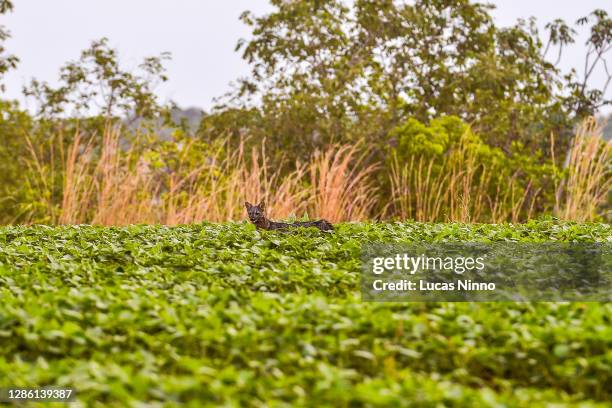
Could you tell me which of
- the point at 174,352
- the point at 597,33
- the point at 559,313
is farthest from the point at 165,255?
the point at 597,33

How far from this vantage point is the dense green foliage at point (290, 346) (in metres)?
2.05

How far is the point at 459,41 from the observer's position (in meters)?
11.4

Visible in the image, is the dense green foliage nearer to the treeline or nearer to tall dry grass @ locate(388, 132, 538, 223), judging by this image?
tall dry grass @ locate(388, 132, 538, 223)

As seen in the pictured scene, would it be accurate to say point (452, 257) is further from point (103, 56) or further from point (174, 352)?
point (103, 56)

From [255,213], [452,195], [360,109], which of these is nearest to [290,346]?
[255,213]

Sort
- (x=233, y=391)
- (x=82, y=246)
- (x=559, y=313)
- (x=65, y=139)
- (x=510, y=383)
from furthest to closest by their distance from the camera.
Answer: (x=65, y=139)
(x=82, y=246)
(x=559, y=313)
(x=510, y=383)
(x=233, y=391)

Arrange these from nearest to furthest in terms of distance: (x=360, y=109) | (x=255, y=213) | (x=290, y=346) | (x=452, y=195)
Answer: (x=290, y=346) → (x=255, y=213) → (x=452, y=195) → (x=360, y=109)

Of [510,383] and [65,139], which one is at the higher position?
[65,139]

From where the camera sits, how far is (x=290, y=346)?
2.36m

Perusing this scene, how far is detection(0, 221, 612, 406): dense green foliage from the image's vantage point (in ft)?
6.72

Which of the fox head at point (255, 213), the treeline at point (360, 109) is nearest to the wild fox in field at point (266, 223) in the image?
the fox head at point (255, 213)

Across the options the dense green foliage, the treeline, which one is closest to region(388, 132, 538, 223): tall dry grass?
the treeline

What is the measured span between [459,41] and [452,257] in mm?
7993

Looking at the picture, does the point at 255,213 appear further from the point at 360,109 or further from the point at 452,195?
the point at 360,109
